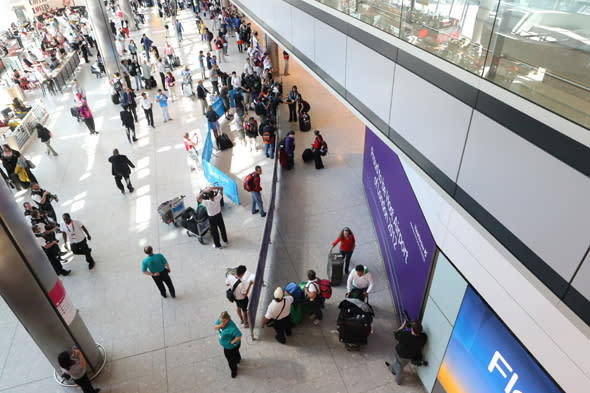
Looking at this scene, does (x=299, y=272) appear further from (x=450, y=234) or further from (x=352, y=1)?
(x=352, y=1)

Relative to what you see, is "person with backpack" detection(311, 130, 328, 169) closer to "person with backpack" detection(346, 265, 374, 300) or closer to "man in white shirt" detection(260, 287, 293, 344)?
"person with backpack" detection(346, 265, 374, 300)

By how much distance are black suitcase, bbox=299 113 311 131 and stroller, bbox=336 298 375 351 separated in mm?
9754

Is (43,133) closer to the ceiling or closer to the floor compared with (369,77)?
closer to the floor

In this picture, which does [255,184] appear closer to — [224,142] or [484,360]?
[224,142]

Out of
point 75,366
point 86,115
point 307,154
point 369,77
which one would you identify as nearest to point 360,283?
point 369,77

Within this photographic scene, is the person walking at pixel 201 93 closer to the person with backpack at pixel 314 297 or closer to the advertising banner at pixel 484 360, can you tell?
the person with backpack at pixel 314 297

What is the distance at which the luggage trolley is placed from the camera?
10.1 metres

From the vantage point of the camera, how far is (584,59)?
277 cm

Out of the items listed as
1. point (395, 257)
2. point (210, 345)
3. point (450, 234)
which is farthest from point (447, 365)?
point (210, 345)

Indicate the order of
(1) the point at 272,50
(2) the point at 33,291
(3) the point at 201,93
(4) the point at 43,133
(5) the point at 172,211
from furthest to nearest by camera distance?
(1) the point at 272,50
(3) the point at 201,93
(4) the point at 43,133
(5) the point at 172,211
(2) the point at 33,291

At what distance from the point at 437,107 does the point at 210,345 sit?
5894mm

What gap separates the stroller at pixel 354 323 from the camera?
6.81 meters

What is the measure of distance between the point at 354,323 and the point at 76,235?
6605mm

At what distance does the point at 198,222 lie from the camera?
966 cm
